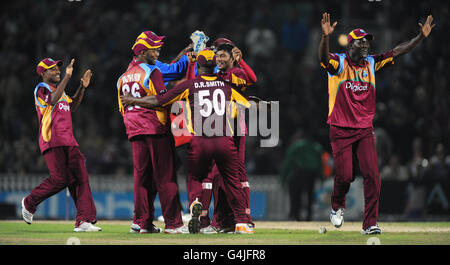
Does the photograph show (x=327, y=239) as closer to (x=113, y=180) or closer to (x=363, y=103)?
(x=363, y=103)

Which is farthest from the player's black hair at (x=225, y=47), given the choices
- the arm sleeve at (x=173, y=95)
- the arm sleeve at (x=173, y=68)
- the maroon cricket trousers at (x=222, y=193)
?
the maroon cricket trousers at (x=222, y=193)

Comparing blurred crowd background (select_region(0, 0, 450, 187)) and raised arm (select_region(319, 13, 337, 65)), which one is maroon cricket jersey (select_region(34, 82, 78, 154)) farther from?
blurred crowd background (select_region(0, 0, 450, 187))

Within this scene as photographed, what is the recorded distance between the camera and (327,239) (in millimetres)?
12242

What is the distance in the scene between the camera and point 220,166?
1248 centimetres

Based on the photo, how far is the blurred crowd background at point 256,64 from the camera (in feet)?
73.3

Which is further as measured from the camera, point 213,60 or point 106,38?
point 106,38

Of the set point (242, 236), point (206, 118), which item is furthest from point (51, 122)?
point (242, 236)

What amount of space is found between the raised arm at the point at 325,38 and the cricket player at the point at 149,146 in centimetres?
239

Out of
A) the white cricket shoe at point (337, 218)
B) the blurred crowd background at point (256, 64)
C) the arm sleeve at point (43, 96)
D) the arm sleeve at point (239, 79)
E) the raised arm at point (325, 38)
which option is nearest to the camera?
the raised arm at point (325, 38)

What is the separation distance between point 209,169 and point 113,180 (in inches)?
357

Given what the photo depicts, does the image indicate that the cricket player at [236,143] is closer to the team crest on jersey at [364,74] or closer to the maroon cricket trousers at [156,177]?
the maroon cricket trousers at [156,177]

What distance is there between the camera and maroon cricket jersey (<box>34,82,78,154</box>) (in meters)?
13.5
